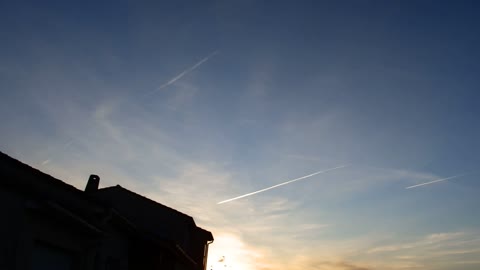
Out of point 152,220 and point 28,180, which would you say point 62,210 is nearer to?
point 28,180

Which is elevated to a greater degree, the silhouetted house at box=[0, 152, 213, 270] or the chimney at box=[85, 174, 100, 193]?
the chimney at box=[85, 174, 100, 193]

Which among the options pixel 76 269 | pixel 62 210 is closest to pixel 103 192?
pixel 76 269

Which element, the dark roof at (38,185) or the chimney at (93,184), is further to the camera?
the chimney at (93,184)

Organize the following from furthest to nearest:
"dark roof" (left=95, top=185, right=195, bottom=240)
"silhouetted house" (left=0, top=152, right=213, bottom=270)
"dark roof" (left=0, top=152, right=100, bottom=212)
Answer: "dark roof" (left=95, top=185, right=195, bottom=240)
"silhouetted house" (left=0, top=152, right=213, bottom=270)
"dark roof" (left=0, top=152, right=100, bottom=212)

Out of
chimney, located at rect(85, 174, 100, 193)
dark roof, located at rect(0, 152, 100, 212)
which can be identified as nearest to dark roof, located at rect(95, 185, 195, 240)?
chimney, located at rect(85, 174, 100, 193)

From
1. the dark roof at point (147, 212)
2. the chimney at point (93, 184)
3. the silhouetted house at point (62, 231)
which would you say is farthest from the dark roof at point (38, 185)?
the dark roof at point (147, 212)

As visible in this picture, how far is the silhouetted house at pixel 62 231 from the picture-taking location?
9.11 meters

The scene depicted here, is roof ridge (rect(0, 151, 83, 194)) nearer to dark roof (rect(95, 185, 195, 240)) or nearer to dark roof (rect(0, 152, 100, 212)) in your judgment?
dark roof (rect(0, 152, 100, 212))

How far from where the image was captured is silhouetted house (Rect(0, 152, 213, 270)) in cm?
911

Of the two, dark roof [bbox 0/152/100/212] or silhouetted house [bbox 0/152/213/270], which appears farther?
silhouetted house [bbox 0/152/213/270]

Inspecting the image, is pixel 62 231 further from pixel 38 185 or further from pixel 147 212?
pixel 147 212

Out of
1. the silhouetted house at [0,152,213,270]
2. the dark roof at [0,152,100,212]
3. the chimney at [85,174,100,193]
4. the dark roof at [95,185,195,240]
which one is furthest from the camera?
the dark roof at [95,185,195,240]

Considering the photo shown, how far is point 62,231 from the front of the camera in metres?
11.0

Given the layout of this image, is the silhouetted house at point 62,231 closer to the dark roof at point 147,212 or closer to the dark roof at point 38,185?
the dark roof at point 38,185
